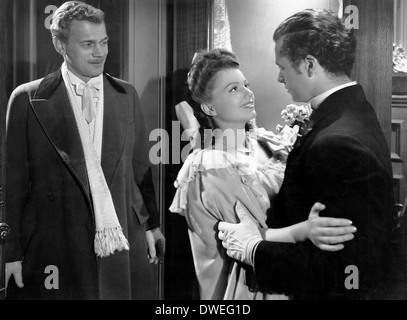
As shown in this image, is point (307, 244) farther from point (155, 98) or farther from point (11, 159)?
point (11, 159)

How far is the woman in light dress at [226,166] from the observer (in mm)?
1925

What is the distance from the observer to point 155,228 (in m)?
2.00

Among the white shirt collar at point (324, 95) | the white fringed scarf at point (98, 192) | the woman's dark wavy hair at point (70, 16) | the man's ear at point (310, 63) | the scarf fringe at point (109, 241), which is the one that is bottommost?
the scarf fringe at point (109, 241)

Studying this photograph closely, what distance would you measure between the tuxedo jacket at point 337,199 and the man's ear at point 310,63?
96 mm

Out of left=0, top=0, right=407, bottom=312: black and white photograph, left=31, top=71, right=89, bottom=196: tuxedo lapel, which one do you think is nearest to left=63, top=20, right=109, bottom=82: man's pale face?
left=0, top=0, right=407, bottom=312: black and white photograph

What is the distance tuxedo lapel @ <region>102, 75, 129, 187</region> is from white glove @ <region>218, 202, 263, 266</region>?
382 mm

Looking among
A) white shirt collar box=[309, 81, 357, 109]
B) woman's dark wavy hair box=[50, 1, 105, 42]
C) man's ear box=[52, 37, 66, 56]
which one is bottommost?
white shirt collar box=[309, 81, 357, 109]

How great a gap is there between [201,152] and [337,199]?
0.43 metres

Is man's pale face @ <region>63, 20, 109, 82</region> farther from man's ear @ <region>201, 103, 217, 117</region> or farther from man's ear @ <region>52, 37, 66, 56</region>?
man's ear @ <region>201, 103, 217, 117</region>

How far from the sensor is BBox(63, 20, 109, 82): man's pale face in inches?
76.9

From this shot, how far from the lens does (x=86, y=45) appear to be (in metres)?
1.96

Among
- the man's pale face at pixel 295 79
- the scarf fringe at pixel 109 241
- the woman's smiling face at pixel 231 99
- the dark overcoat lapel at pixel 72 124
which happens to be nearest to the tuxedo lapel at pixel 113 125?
the dark overcoat lapel at pixel 72 124

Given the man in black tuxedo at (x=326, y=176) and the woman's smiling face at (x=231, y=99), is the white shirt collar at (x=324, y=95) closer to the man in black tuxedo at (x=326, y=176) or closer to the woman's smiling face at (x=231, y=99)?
the man in black tuxedo at (x=326, y=176)

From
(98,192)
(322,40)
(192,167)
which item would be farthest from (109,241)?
(322,40)
